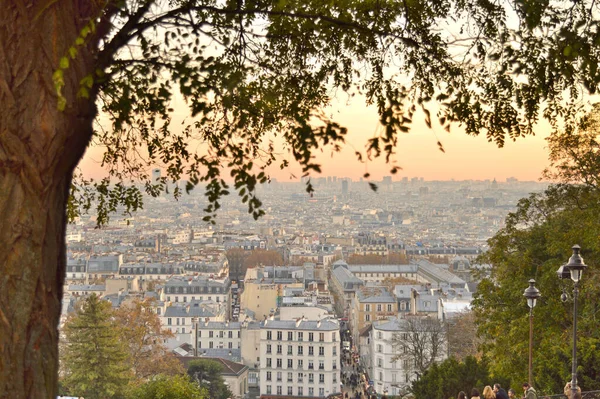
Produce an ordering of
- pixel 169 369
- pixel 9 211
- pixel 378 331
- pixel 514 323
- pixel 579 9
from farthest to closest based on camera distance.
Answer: pixel 378 331 → pixel 169 369 → pixel 514 323 → pixel 579 9 → pixel 9 211

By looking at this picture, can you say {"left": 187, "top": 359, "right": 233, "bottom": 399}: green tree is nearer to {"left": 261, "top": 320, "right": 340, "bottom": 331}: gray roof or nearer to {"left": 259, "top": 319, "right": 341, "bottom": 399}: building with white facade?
{"left": 259, "top": 319, "right": 341, "bottom": 399}: building with white facade

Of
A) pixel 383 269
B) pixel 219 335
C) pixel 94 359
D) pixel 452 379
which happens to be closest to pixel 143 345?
pixel 94 359

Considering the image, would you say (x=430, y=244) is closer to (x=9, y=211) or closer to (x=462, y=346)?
(x=462, y=346)

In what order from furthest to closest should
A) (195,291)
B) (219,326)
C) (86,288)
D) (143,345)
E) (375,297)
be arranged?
(86,288) → (195,291) → (375,297) → (219,326) → (143,345)

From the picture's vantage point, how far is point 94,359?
31672 millimetres

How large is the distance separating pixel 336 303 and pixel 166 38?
259ft

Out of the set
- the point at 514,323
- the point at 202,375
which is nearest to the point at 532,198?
the point at 514,323

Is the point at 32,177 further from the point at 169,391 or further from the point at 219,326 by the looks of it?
the point at 219,326

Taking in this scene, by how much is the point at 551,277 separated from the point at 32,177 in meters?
14.9

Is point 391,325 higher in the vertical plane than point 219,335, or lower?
higher

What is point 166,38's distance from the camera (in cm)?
459

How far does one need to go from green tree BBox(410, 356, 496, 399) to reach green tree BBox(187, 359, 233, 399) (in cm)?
2128

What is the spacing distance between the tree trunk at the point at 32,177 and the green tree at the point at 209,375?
37193mm

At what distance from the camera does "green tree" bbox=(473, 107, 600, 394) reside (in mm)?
15141
